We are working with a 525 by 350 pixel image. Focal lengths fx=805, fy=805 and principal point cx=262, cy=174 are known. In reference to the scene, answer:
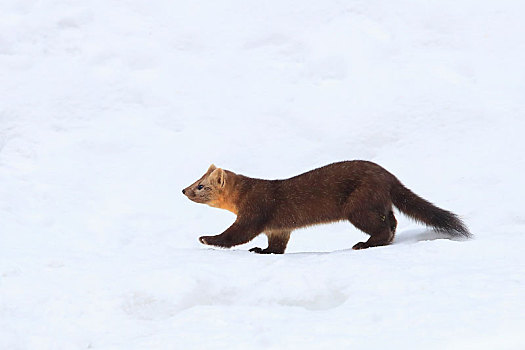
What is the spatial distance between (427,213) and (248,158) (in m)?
3.94

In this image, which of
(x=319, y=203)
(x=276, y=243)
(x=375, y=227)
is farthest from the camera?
(x=276, y=243)

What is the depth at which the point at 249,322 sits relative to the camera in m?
4.17

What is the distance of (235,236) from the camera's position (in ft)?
21.7

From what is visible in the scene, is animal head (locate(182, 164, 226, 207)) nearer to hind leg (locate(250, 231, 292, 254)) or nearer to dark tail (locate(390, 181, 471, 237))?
hind leg (locate(250, 231, 292, 254))

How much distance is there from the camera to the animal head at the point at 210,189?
693 centimetres

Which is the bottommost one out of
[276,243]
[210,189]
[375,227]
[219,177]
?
[276,243]

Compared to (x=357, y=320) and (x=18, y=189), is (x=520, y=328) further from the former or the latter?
(x=18, y=189)

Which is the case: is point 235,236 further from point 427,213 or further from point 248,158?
point 248,158

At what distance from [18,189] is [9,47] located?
3424mm

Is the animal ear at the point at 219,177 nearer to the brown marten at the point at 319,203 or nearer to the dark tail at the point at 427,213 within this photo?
the brown marten at the point at 319,203

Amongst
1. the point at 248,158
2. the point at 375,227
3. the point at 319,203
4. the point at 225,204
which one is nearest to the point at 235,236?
the point at 225,204

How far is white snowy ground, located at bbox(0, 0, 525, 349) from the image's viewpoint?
423 cm

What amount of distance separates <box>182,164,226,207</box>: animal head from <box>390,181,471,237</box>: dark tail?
4.82ft

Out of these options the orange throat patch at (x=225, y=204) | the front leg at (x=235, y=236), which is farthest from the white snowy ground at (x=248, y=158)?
the orange throat patch at (x=225, y=204)
